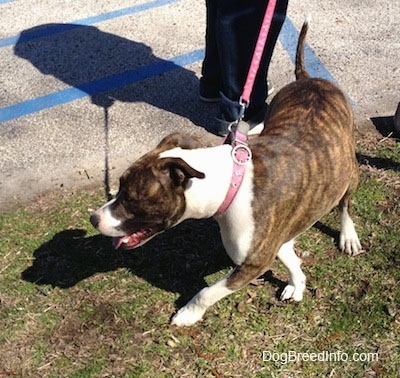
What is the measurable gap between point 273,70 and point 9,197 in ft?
9.15

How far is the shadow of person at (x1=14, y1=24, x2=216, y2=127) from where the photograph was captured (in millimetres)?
5934

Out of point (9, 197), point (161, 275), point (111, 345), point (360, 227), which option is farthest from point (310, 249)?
point (9, 197)

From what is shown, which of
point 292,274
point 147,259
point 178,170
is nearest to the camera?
point 178,170

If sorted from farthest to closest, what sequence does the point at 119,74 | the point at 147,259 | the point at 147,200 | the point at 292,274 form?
the point at 119,74, the point at 147,259, the point at 292,274, the point at 147,200

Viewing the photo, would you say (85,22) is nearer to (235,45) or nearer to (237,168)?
(235,45)

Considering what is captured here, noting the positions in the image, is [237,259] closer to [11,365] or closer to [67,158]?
[11,365]

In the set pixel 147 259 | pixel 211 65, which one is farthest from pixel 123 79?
pixel 147 259

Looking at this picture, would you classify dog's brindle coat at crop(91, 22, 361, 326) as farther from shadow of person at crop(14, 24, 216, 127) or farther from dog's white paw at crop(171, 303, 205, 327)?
shadow of person at crop(14, 24, 216, 127)

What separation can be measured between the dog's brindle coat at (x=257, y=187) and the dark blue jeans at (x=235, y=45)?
977 mm

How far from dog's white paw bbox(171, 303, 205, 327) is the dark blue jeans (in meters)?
1.91

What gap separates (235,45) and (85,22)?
2553 mm

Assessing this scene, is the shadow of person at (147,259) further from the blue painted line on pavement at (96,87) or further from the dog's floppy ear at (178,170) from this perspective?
the blue painted line on pavement at (96,87)

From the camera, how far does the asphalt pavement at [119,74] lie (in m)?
5.35

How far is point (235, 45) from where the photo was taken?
4984 millimetres
